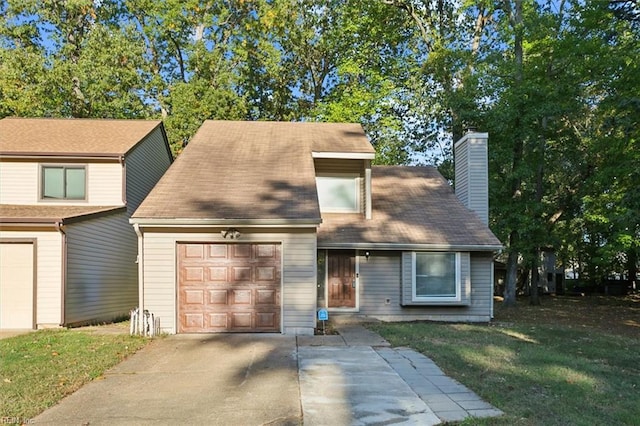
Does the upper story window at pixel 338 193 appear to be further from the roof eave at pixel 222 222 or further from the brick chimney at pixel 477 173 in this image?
the roof eave at pixel 222 222

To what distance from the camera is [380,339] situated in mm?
9961

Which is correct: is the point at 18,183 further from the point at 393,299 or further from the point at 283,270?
the point at 393,299

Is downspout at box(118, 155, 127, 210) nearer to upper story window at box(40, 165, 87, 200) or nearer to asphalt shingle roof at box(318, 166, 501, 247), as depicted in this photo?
upper story window at box(40, 165, 87, 200)

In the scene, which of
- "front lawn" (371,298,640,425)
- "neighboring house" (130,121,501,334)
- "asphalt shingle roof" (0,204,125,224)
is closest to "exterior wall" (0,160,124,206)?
"asphalt shingle roof" (0,204,125,224)

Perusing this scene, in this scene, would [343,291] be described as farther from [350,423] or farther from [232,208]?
[350,423]

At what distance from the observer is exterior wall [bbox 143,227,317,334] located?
33.7 feet

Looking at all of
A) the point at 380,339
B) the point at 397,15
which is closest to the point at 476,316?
Result: the point at 380,339

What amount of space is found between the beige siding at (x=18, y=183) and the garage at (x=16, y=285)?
101 inches

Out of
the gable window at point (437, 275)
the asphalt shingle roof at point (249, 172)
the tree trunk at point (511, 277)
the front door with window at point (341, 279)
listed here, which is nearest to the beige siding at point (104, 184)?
the asphalt shingle roof at point (249, 172)

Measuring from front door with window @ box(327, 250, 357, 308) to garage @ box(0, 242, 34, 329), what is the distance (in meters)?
7.33

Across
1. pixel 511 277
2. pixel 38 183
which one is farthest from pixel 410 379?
pixel 511 277

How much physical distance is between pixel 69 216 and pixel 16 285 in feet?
6.54

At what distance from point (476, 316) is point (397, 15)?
19443 mm

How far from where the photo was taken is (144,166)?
17.0 meters
